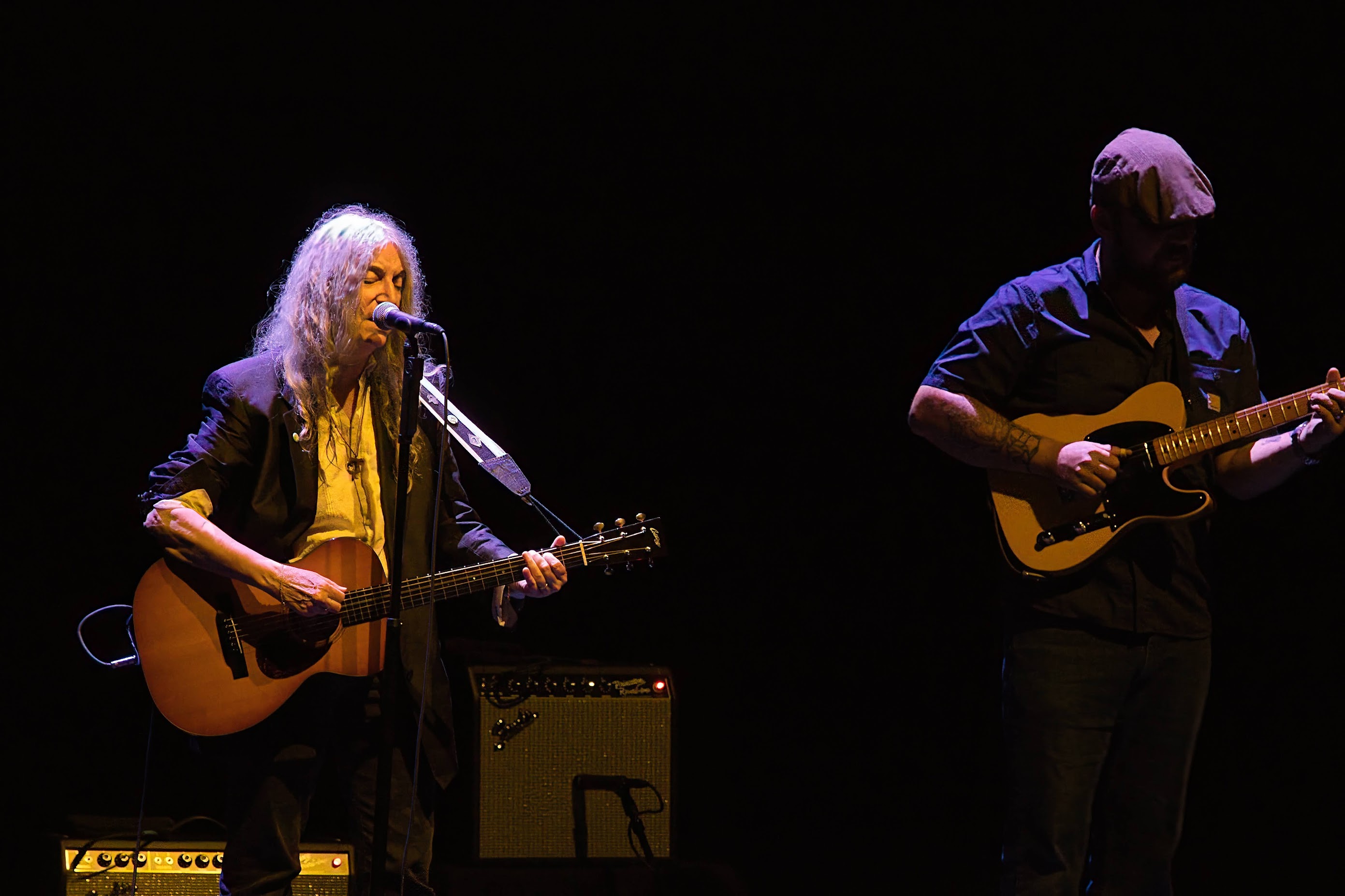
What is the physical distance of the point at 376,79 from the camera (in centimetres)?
454

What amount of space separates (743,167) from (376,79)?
1.36m

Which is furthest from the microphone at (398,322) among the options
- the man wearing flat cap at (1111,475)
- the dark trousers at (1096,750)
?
the dark trousers at (1096,750)

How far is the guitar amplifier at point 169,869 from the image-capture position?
11.5ft

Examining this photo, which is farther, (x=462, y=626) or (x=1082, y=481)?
(x=462, y=626)

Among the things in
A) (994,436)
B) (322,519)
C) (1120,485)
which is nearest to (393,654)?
(322,519)

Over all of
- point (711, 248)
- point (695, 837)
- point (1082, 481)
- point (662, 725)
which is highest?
point (711, 248)

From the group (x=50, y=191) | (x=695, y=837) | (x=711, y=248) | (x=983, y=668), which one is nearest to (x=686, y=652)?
(x=695, y=837)

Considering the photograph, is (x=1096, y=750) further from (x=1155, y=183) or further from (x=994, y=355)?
(x=1155, y=183)

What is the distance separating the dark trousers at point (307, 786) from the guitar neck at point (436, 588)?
0.50ft

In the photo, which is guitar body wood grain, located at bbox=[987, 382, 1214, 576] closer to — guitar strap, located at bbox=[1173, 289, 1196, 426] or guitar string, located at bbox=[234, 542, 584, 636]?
guitar strap, located at bbox=[1173, 289, 1196, 426]

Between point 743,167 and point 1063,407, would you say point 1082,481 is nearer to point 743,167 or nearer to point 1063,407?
point 1063,407

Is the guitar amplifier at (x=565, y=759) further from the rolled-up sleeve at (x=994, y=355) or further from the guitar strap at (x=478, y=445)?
the rolled-up sleeve at (x=994, y=355)

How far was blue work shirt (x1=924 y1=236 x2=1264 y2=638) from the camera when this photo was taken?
104 inches

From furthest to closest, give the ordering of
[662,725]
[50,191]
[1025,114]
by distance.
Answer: [1025,114]
[50,191]
[662,725]
